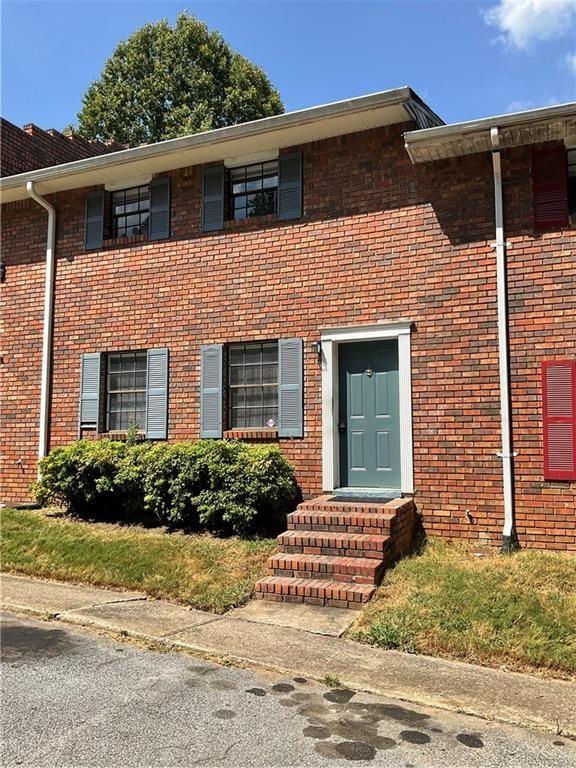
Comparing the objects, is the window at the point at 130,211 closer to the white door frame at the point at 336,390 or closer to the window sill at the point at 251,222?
the window sill at the point at 251,222

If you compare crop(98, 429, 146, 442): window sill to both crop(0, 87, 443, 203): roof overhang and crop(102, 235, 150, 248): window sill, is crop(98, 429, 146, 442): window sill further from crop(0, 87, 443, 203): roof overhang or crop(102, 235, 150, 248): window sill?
crop(0, 87, 443, 203): roof overhang

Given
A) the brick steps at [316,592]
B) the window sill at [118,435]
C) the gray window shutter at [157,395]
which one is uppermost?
the gray window shutter at [157,395]

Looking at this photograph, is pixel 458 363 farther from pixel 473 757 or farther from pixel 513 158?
pixel 473 757

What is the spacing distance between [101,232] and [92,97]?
1759 centimetres

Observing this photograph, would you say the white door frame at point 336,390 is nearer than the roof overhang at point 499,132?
No

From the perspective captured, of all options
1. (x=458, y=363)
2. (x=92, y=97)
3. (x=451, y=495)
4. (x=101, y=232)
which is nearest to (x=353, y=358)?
(x=458, y=363)

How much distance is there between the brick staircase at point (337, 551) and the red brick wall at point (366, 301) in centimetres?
94

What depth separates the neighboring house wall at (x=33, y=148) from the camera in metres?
11.6

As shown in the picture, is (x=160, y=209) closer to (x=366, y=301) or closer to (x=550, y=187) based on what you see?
(x=366, y=301)

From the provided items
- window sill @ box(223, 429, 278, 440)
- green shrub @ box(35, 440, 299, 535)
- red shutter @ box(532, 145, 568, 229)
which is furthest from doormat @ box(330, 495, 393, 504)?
red shutter @ box(532, 145, 568, 229)

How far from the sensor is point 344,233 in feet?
28.4

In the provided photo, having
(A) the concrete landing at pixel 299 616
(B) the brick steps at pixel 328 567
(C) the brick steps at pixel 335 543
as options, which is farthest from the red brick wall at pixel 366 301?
(A) the concrete landing at pixel 299 616

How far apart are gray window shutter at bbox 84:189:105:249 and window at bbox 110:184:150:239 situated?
246 millimetres

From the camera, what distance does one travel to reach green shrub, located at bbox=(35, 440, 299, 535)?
7910mm
